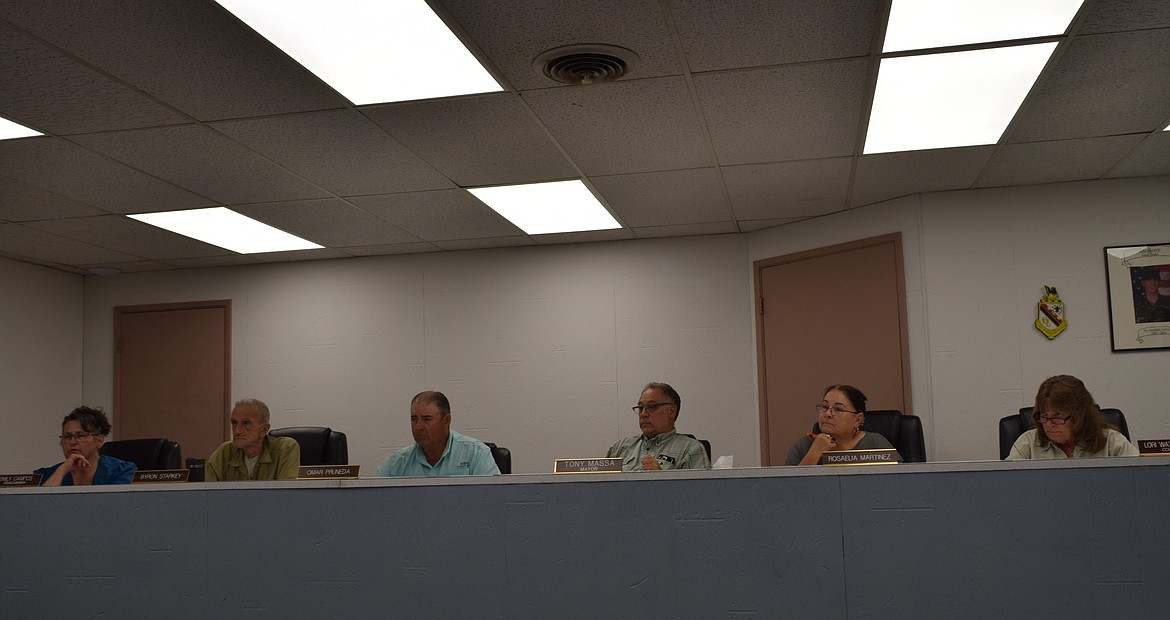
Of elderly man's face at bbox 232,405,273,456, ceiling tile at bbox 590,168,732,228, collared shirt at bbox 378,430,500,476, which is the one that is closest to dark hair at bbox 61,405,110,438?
elderly man's face at bbox 232,405,273,456

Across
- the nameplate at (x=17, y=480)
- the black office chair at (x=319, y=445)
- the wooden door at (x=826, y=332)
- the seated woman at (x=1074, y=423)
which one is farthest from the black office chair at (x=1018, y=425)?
the nameplate at (x=17, y=480)

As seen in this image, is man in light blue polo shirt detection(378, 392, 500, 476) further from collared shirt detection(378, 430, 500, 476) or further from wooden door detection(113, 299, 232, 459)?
wooden door detection(113, 299, 232, 459)

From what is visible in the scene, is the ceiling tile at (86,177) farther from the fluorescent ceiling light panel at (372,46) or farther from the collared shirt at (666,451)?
the collared shirt at (666,451)

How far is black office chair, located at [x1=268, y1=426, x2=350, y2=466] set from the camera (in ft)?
12.6

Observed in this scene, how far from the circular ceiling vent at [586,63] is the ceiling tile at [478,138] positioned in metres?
0.29

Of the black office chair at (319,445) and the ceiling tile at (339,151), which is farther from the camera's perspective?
the black office chair at (319,445)

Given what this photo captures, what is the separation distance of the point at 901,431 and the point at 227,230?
369 cm

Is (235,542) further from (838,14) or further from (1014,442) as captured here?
(1014,442)

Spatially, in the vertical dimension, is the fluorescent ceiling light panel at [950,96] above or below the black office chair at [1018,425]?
above

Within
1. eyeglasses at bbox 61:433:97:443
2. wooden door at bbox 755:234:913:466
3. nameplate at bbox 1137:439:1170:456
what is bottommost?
nameplate at bbox 1137:439:1170:456

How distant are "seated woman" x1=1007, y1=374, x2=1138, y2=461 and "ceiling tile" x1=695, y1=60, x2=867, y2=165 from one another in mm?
1209

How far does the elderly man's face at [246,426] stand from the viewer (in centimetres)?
354

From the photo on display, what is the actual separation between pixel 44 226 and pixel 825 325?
4.22 metres

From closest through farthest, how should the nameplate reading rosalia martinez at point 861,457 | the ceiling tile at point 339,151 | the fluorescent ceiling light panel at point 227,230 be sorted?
the nameplate reading rosalia martinez at point 861,457
the ceiling tile at point 339,151
the fluorescent ceiling light panel at point 227,230
